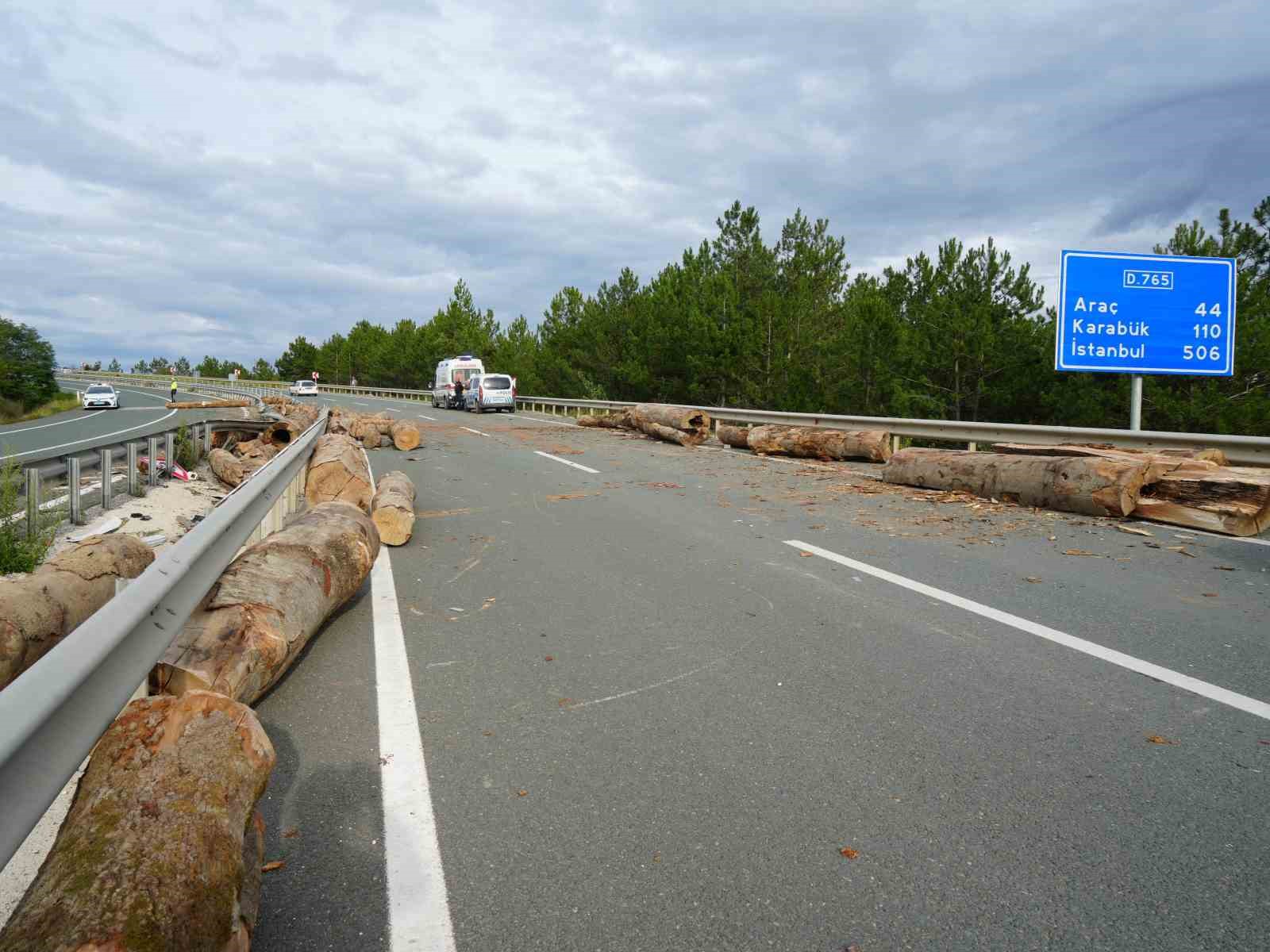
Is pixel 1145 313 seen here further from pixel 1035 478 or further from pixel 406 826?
pixel 406 826

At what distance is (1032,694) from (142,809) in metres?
3.64

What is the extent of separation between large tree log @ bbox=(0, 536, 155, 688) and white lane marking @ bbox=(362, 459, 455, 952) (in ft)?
4.95

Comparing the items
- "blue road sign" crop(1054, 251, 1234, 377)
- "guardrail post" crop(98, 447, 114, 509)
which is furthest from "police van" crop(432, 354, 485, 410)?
"guardrail post" crop(98, 447, 114, 509)

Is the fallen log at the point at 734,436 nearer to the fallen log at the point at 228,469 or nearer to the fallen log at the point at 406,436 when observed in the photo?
the fallen log at the point at 406,436

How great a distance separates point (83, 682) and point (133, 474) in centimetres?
954

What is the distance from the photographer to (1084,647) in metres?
4.53

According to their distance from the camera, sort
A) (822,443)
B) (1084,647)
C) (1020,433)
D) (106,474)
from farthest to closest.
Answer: (822,443) < (1020,433) < (106,474) < (1084,647)

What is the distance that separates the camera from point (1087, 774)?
3102 mm

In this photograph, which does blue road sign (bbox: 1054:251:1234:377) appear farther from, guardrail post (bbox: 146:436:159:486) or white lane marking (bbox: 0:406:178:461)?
white lane marking (bbox: 0:406:178:461)

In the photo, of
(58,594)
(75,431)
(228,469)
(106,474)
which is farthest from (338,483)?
(75,431)

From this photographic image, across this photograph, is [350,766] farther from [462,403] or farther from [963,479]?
[462,403]

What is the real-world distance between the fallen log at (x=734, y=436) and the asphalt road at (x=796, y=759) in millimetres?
11852

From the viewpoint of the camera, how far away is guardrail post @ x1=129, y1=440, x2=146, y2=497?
33.0 ft

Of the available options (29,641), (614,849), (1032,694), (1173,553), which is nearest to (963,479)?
(1173,553)
